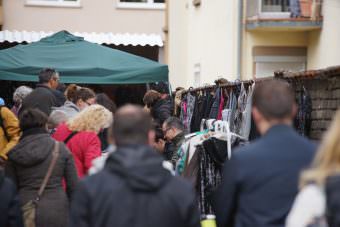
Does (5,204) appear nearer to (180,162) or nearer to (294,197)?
(294,197)

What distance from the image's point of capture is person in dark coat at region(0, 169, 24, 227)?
16.3 feet

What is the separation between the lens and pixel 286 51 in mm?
19859

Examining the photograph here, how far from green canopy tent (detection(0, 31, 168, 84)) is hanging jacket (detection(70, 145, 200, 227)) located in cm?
752

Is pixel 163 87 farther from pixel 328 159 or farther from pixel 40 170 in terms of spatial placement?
pixel 328 159

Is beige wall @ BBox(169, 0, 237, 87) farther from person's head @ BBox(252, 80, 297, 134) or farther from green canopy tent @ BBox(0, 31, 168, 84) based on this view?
person's head @ BBox(252, 80, 297, 134)

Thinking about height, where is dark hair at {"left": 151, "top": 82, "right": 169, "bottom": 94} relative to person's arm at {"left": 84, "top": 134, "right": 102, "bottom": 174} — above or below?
above

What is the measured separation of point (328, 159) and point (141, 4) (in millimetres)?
20816

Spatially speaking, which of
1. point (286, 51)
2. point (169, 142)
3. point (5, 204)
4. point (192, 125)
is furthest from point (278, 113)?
point (286, 51)

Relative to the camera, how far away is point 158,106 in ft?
37.0

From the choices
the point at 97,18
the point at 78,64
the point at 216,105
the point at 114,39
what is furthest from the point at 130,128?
the point at 97,18

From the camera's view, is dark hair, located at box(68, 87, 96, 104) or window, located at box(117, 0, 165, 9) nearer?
dark hair, located at box(68, 87, 96, 104)

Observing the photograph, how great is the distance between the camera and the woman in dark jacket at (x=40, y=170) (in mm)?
6191

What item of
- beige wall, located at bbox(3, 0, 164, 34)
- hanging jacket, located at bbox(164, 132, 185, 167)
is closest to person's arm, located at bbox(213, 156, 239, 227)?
hanging jacket, located at bbox(164, 132, 185, 167)

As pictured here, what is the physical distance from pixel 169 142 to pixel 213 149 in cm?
129
